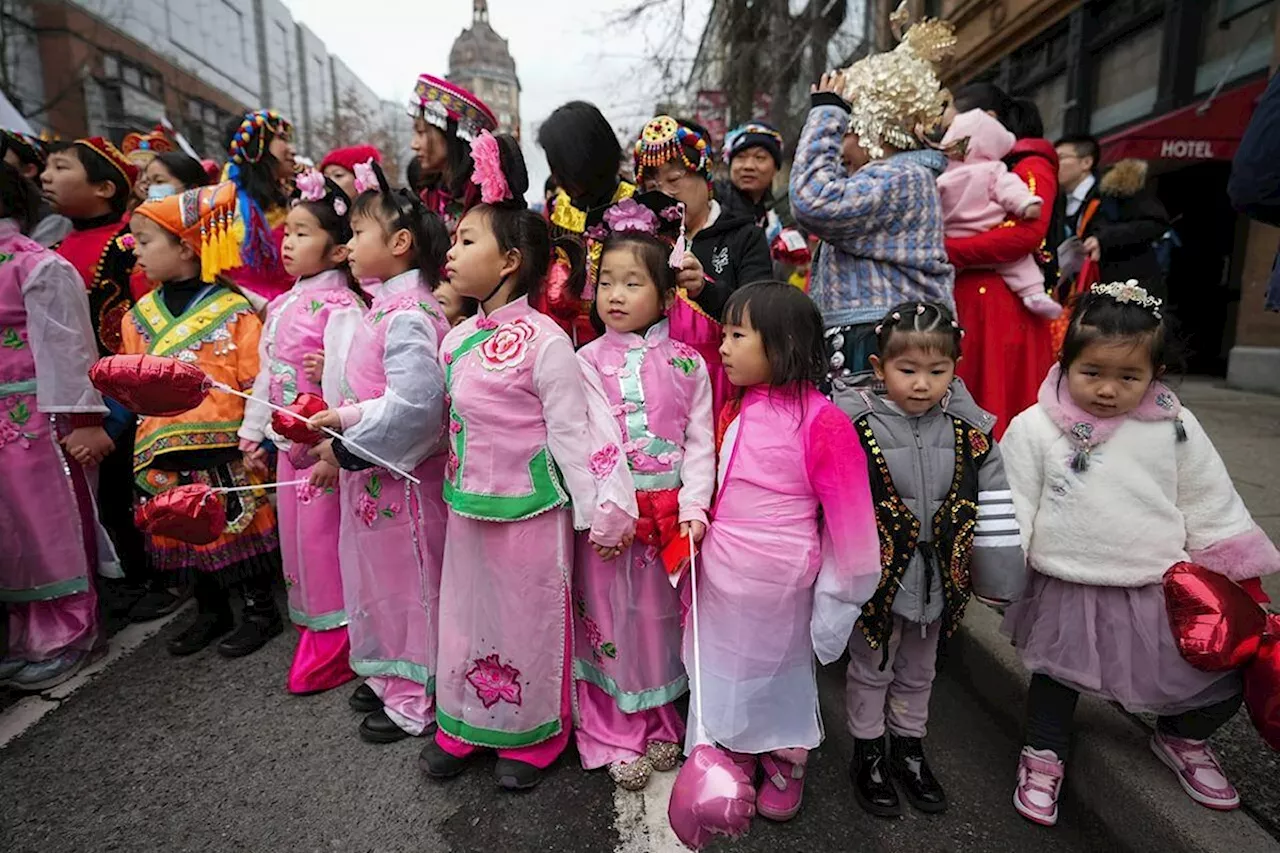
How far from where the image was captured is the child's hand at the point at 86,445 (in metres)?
2.88

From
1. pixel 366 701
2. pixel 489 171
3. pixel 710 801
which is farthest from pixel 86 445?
pixel 710 801

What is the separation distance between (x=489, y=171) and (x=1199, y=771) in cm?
258

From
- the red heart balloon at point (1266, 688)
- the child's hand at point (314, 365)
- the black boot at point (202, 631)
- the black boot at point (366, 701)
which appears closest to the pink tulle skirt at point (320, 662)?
the black boot at point (366, 701)

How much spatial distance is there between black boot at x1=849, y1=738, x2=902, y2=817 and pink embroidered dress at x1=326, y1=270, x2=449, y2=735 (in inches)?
57.6

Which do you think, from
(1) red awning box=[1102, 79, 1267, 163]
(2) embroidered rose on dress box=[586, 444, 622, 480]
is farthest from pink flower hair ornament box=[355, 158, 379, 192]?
(1) red awning box=[1102, 79, 1267, 163]

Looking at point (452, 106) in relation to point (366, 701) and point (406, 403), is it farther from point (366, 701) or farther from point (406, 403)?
point (366, 701)

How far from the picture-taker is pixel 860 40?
13180 mm

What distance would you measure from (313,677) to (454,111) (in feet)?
7.39

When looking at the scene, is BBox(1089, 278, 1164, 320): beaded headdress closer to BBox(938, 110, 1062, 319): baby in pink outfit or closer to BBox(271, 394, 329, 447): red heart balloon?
BBox(938, 110, 1062, 319): baby in pink outfit

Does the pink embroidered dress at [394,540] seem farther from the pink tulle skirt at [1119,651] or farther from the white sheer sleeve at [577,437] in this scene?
the pink tulle skirt at [1119,651]

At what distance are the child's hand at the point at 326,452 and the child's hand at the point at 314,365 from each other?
12.8 inches

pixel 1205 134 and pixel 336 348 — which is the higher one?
pixel 1205 134

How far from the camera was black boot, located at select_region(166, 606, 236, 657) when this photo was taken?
3104mm

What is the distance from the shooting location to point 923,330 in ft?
6.53
